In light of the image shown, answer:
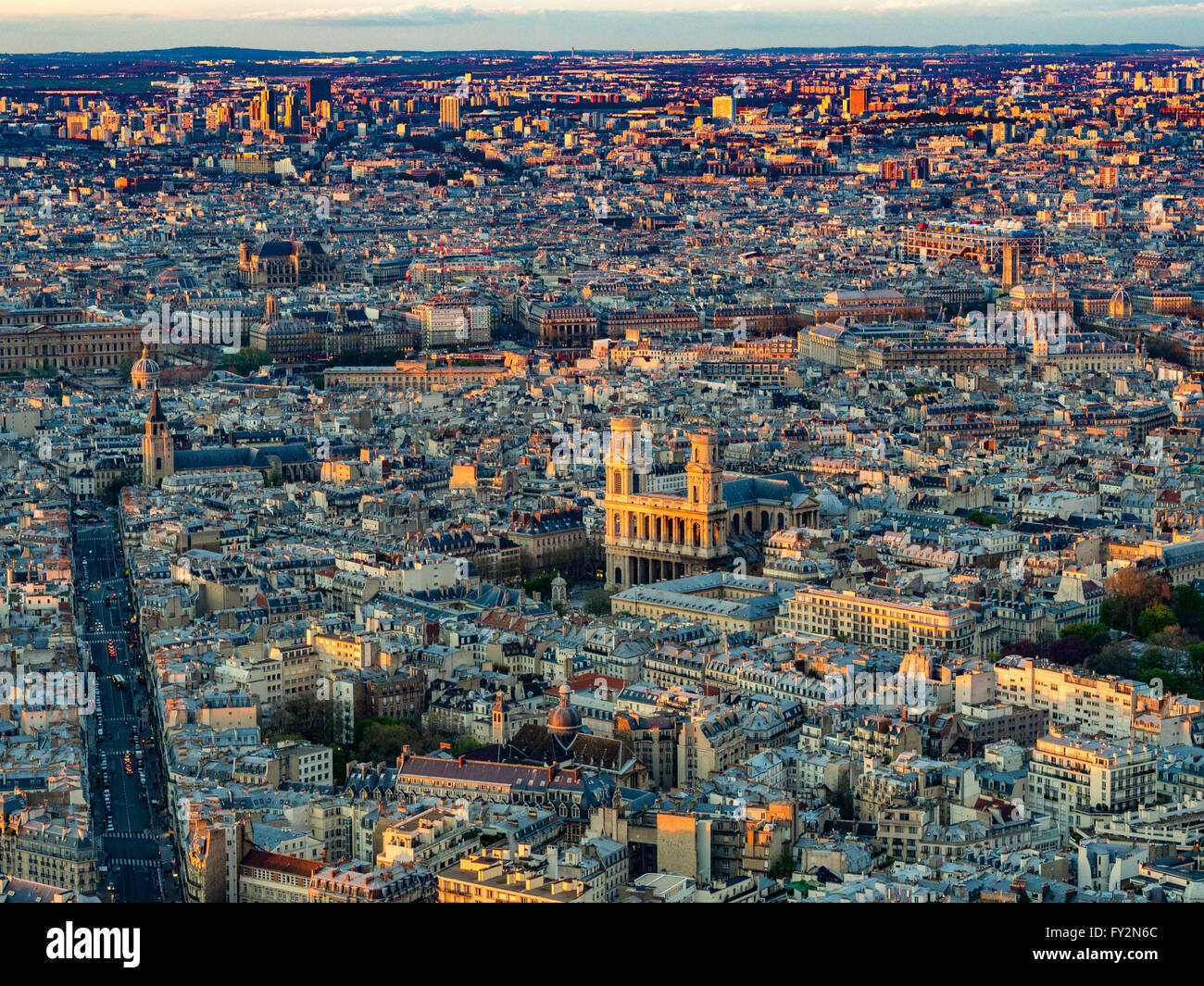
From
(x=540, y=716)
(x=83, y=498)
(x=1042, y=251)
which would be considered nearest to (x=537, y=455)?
(x=83, y=498)

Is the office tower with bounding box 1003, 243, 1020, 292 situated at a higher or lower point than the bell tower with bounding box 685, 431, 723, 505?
lower

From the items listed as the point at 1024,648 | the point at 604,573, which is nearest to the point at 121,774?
the point at 1024,648

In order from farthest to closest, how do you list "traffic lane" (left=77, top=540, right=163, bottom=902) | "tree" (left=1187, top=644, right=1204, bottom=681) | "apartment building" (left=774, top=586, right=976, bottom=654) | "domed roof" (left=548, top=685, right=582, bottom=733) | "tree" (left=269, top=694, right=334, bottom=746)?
"apartment building" (left=774, top=586, right=976, bottom=654) → "tree" (left=1187, top=644, right=1204, bottom=681) → "tree" (left=269, top=694, right=334, bottom=746) → "domed roof" (left=548, top=685, right=582, bottom=733) → "traffic lane" (left=77, top=540, right=163, bottom=902)

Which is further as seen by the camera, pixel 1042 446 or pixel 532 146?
pixel 532 146

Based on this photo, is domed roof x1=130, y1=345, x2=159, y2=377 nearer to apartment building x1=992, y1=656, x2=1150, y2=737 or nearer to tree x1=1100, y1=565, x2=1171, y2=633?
tree x1=1100, y1=565, x2=1171, y2=633

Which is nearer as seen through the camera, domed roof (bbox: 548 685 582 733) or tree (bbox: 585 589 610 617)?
domed roof (bbox: 548 685 582 733)

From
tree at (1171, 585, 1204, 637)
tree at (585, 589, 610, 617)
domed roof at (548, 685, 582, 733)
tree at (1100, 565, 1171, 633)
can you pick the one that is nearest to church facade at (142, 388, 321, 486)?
tree at (585, 589, 610, 617)
